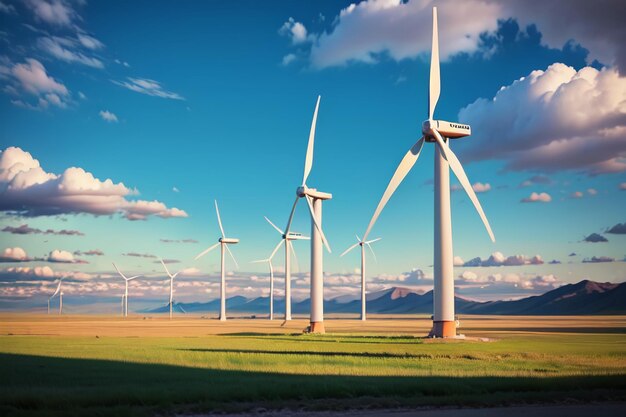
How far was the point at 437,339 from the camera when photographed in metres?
56.6

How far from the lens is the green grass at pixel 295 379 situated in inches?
893

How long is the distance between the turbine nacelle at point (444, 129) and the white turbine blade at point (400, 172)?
4.60 ft

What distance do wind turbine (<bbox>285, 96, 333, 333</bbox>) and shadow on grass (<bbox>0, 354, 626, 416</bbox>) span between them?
48723 millimetres

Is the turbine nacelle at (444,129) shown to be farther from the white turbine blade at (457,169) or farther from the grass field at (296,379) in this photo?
the grass field at (296,379)

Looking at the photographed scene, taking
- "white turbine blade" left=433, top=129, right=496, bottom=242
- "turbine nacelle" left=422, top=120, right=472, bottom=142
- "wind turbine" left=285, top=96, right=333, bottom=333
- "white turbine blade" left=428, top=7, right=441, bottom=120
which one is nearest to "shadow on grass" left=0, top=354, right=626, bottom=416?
"white turbine blade" left=433, top=129, right=496, bottom=242

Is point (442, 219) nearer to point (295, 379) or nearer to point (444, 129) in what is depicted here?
point (444, 129)

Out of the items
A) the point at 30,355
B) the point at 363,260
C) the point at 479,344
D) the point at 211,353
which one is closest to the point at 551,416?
the point at 211,353

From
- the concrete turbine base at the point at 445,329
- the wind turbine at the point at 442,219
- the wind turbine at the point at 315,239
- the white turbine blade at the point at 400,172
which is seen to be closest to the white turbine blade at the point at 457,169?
the wind turbine at the point at 442,219

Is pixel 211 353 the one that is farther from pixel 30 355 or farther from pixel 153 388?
pixel 153 388

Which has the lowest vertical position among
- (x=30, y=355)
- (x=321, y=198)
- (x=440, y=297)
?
(x=30, y=355)

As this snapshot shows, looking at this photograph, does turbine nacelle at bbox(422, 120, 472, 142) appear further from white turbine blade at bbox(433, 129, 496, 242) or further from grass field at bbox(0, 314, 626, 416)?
grass field at bbox(0, 314, 626, 416)

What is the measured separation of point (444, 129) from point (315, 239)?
2721 centimetres

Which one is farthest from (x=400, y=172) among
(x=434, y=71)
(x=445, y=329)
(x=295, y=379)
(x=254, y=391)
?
(x=254, y=391)

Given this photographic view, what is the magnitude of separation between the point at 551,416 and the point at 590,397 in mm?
4865
